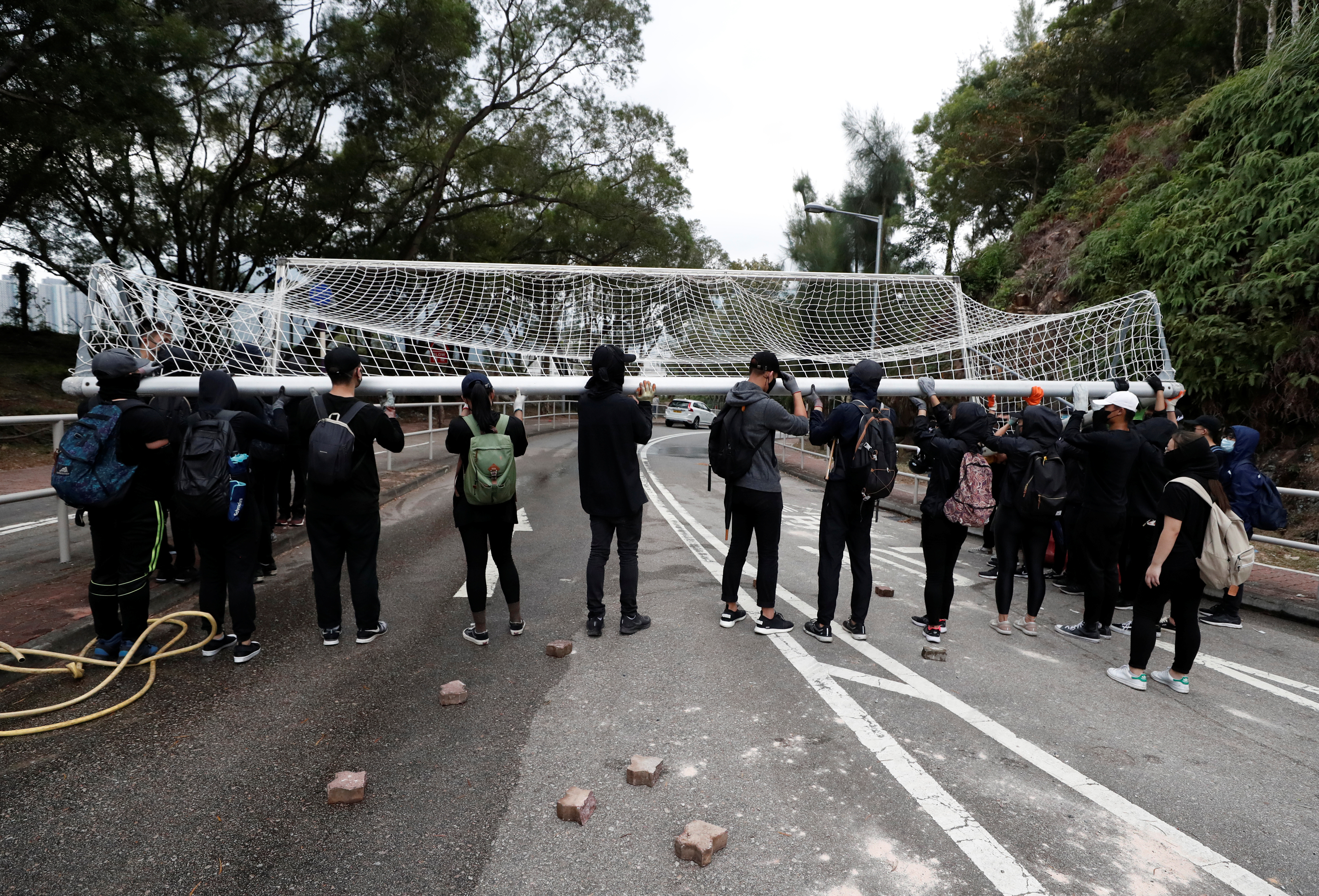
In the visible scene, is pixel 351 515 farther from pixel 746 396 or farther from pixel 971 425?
pixel 971 425

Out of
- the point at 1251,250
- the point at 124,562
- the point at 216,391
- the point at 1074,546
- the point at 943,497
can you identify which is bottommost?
the point at 1074,546

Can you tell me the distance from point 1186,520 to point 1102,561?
1091 millimetres

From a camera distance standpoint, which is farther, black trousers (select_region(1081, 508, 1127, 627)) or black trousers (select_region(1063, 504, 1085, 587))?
black trousers (select_region(1063, 504, 1085, 587))

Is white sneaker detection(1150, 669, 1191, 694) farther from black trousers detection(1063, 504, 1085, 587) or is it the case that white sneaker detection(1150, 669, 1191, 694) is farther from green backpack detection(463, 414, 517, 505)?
green backpack detection(463, 414, 517, 505)

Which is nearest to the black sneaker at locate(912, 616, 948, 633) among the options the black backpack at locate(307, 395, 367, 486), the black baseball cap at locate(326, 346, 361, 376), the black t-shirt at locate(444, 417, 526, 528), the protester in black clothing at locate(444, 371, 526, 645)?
the protester in black clothing at locate(444, 371, 526, 645)

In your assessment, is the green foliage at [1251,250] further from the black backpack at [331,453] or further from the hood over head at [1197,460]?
the black backpack at [331,453]

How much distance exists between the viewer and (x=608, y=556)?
4.66m

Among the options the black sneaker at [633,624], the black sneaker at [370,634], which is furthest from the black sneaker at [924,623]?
A: the black sneaker at [370,634]

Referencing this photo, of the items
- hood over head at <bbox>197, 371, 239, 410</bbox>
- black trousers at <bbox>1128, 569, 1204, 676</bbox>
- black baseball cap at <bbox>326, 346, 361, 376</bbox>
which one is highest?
black baseball cap at <bbox>326, 346, 361, 376</bbox>

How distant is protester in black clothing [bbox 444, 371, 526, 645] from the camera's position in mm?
4305

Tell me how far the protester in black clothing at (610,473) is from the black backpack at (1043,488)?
278cm

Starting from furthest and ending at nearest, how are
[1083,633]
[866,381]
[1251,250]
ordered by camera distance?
[1251,250] < [1083,633] < [866,381]

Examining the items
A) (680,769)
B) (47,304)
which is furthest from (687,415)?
(680,769)

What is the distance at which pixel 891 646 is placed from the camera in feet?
14.9
